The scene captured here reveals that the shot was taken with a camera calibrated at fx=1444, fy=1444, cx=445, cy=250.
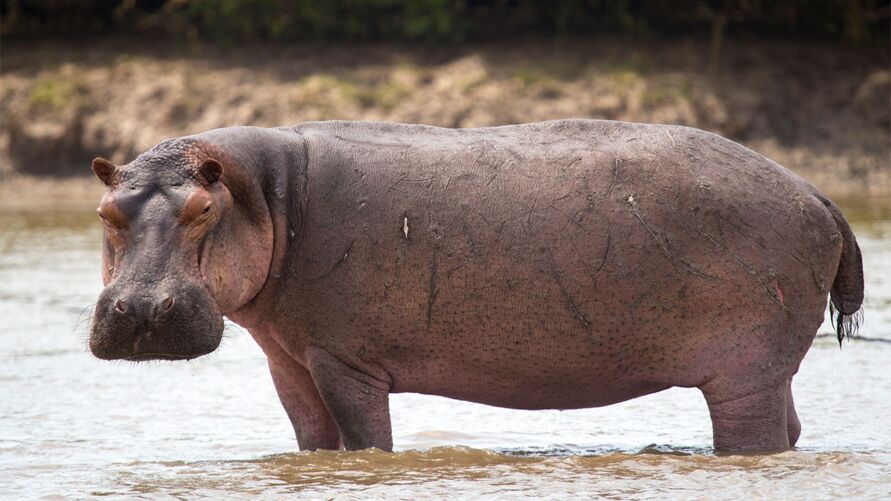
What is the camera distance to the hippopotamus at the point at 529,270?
518cm

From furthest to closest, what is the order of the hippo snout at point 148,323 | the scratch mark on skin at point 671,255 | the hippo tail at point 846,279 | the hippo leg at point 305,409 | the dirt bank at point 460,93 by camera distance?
the dirt bank at point 460,93
the hippo leg at point 305,409
the hippo tail at point 846,279
the scratch mark on skin at point 671,255
the hippo snout at point 148,323

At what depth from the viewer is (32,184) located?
19.5 metres

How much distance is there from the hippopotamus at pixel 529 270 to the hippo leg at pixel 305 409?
24cm

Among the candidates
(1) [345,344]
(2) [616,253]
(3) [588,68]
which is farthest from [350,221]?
(3) [588,68]

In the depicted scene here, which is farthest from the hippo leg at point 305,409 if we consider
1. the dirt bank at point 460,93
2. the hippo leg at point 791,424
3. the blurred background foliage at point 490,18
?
the blurred background foliage at point 490,18

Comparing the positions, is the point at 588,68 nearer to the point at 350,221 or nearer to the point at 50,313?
the point at 50,313

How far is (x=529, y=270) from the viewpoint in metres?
5.20

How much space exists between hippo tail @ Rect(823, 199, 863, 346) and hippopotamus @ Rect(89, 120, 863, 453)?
0.32ft

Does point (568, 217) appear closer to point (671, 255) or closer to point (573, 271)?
point (573, 271)

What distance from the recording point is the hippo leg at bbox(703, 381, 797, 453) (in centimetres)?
529

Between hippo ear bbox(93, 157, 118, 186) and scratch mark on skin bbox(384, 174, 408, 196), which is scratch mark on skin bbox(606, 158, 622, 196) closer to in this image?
scratch mark on skin bbox(384, 174, 408, 196)

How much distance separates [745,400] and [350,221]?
159cm

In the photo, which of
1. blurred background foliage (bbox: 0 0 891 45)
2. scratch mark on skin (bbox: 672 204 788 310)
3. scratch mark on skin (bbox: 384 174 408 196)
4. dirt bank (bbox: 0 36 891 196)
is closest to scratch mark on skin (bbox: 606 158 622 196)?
scratch mark on skin (bbox: 672 204 788 310)

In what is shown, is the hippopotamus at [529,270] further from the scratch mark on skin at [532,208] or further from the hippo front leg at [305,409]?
the hippo front leg at [305,409]
